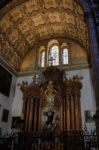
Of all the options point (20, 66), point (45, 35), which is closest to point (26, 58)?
point (20, 66)

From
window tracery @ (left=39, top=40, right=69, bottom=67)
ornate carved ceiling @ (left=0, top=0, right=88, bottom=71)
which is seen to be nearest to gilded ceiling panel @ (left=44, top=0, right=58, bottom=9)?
ornate carved ceiling @ (left=0, top=0, right=88, bottom=71)

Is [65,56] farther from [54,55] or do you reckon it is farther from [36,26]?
[36,26]

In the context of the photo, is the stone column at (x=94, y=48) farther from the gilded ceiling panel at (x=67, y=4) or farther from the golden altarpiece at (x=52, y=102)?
the golden altarpiece at (x=52, y=102)

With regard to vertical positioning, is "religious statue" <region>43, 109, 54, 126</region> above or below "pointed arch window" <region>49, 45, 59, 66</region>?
below

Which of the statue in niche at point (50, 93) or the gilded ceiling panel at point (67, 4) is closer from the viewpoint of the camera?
the gilded ceiling panel at point (67, 4)

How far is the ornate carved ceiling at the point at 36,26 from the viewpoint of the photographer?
42.5 ft

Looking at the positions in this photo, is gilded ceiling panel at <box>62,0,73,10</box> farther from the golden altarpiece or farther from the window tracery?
the golden altarpiece

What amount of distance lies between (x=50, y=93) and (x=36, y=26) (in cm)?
603

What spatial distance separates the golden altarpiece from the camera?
1291 centimetres

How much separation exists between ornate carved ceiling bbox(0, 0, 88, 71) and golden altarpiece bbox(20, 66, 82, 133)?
3.28m

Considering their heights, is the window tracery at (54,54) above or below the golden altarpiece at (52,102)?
above

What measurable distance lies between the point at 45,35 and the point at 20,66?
3.85m

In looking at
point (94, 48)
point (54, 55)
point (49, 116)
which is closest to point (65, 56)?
point (54, 55)

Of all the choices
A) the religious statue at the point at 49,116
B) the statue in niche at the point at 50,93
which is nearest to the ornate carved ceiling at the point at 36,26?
the statue in niche at the point at 50,93
